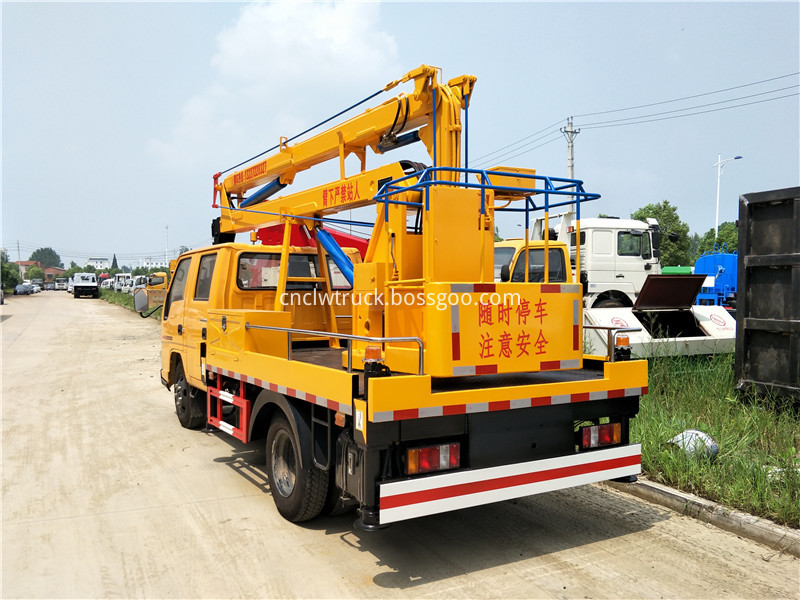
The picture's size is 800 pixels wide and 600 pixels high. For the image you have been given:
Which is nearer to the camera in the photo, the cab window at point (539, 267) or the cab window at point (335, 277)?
the cab window at point (335, 277)

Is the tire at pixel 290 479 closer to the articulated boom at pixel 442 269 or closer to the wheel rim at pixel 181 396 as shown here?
the articulated boom at pixel 442 269

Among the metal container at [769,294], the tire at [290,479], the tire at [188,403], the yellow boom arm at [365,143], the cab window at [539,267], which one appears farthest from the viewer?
the cab window at [539,267]

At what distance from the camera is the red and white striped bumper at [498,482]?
144 inches

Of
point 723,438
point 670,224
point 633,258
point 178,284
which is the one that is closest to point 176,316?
point 178,284

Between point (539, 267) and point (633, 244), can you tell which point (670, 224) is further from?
point (539, 267)

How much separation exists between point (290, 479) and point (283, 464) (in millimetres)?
153

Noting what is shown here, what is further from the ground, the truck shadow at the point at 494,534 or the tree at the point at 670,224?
the tree at the point at 670,224

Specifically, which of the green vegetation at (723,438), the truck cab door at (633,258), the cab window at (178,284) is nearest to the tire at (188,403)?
the cab window at (178,284)

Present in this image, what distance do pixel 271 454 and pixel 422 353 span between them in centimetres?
194

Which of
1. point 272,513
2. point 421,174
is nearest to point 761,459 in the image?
point 421,174

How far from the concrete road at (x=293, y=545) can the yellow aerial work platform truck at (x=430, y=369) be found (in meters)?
0.45

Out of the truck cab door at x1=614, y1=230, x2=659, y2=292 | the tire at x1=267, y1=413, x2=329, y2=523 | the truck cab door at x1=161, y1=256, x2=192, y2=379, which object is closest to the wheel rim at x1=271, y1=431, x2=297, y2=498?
the tire at x1=267, y1=413, x2=329, y2=523

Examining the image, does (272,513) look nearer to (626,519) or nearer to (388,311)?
(388,311)

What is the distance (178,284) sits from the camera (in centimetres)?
804
